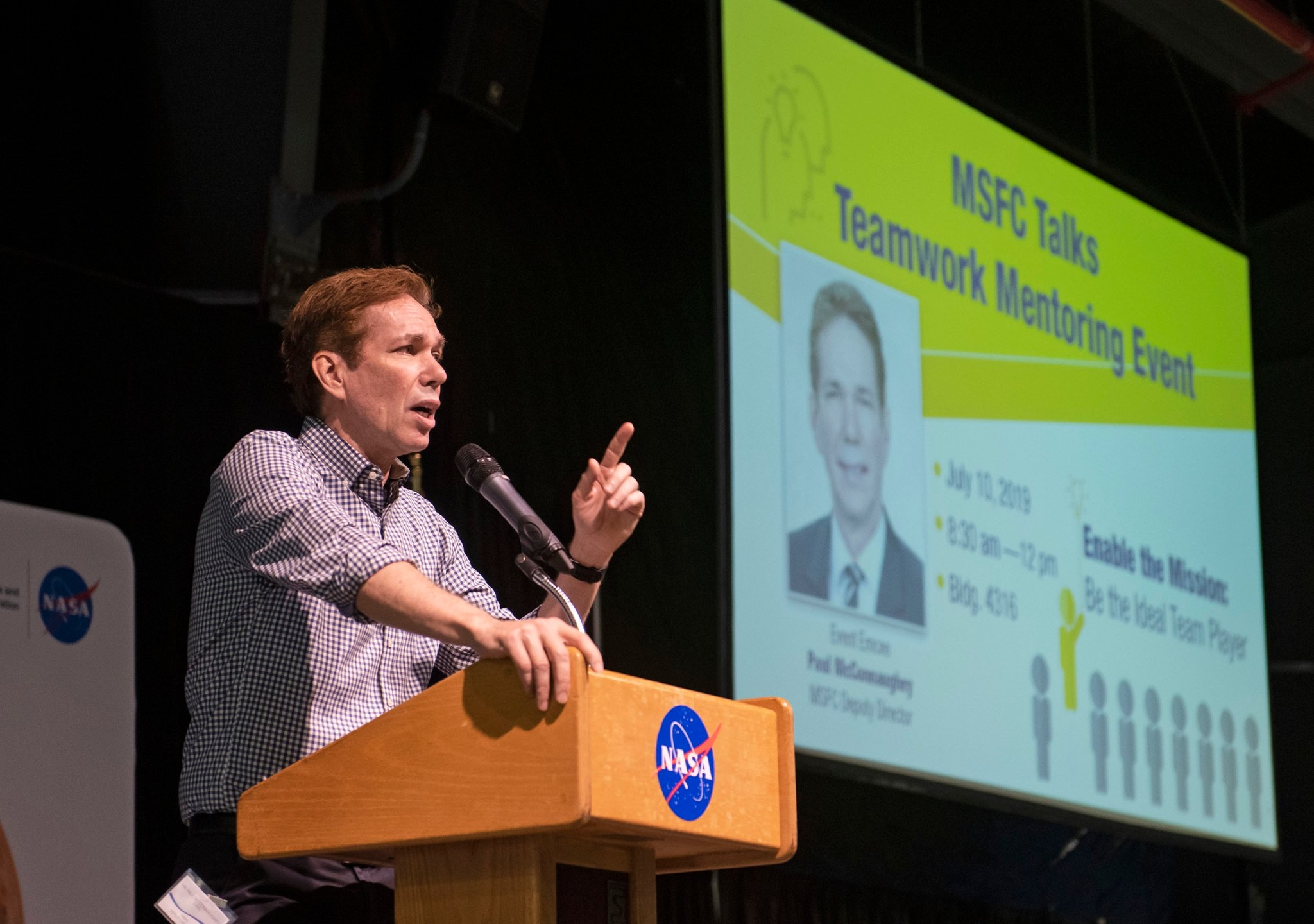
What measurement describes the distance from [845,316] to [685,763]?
2.45 meters

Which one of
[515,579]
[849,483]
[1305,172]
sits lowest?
[515,579]

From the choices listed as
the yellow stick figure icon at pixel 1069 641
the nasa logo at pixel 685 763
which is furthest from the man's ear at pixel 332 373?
the yellow stick figure icon at pixel 1069 641

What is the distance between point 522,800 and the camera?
1.56 metres

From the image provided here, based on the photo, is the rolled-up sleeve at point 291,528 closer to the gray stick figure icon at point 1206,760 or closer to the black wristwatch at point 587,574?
the black wristwatch at point 587,574

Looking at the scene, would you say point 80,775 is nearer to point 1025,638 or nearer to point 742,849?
point 742,849

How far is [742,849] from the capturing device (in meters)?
1.79

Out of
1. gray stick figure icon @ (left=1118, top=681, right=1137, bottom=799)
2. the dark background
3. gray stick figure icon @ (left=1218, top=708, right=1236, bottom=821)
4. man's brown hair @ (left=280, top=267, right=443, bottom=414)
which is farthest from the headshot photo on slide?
man's brown hair @ (left=280, top=267, right=443, bottom=414)

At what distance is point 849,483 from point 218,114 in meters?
1.66

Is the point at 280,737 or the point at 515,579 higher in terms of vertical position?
the point at 515,579

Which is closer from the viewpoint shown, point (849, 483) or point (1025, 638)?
point (849, 483)

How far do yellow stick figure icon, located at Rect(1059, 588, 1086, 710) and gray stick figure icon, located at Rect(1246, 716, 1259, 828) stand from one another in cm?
94

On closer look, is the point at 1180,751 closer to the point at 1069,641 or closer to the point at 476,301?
the point at 1069,641

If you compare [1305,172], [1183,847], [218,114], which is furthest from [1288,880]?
[218,114]

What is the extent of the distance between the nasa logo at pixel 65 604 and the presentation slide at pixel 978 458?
4.63 ft
